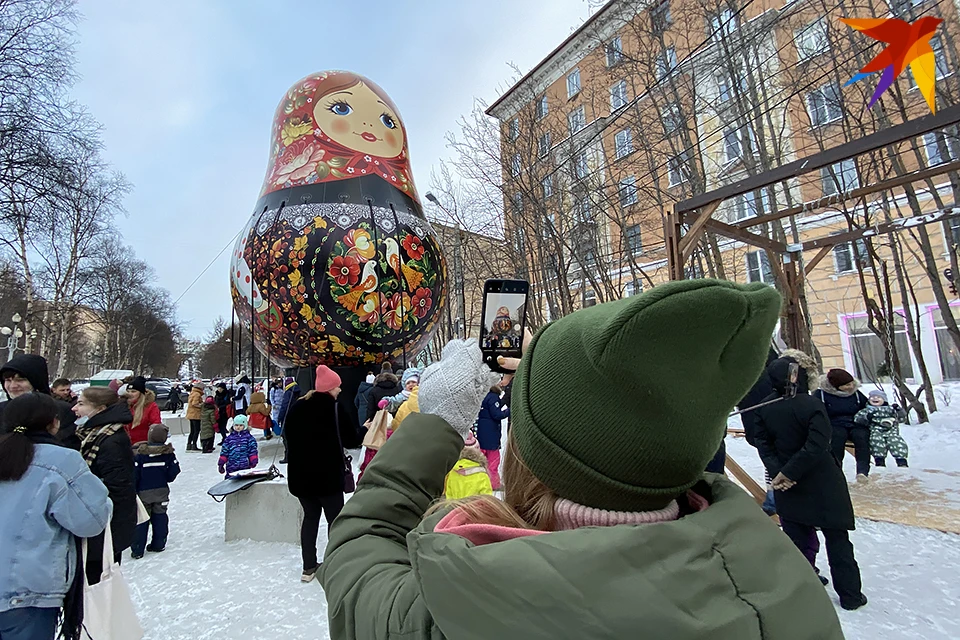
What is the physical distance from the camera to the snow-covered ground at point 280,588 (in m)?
3.35

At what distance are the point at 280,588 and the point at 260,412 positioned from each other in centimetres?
767

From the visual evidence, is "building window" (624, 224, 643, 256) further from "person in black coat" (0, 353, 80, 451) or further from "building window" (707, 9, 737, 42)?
"person in black coat" (0, 353, 80, 451)

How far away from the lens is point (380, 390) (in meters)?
7.33

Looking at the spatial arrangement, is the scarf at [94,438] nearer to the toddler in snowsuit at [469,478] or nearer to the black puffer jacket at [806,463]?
the toddler in snowsuit at [469,478]

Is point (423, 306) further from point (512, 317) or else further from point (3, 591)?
point (512, 317)

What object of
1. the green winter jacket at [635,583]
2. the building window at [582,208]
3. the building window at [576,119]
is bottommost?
the green winter jacket at [635,583]

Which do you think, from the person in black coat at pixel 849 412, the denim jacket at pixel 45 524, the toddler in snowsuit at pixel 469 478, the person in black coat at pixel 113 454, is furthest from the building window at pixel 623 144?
the denim jacket at pixel 45 524

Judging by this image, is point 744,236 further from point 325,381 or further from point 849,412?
point 325,381

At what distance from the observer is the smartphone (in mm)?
1364

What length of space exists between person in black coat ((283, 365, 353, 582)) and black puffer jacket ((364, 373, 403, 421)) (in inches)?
109

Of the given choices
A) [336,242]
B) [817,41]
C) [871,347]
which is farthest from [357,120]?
[871,347]

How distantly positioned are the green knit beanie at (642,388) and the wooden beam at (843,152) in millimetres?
4704

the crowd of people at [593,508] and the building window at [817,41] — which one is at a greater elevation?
the building window at [817,41]

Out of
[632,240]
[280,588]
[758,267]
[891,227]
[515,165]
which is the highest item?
[515,165]
